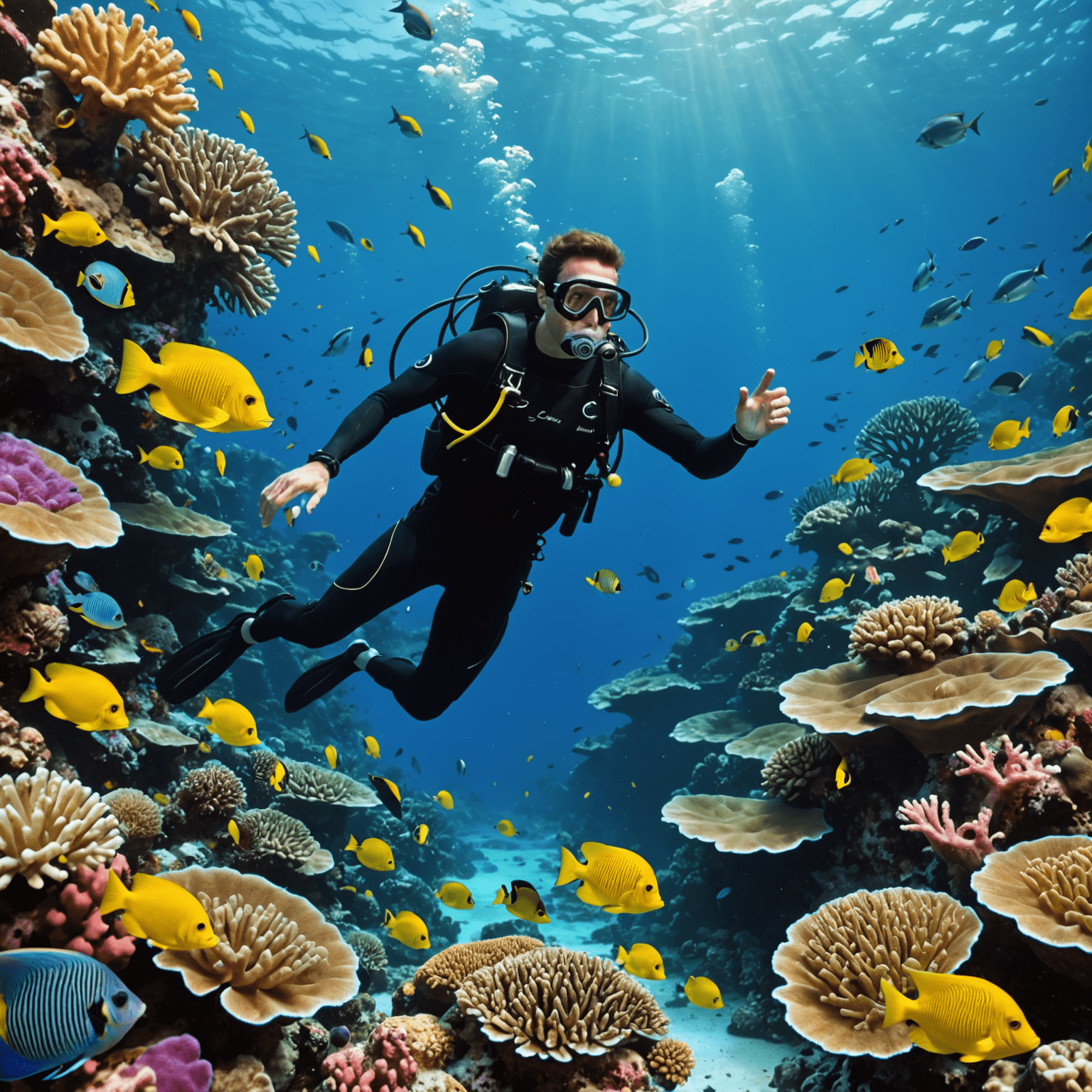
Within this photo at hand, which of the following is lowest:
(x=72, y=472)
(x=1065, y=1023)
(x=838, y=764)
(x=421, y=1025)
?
(x=421, y=1025)

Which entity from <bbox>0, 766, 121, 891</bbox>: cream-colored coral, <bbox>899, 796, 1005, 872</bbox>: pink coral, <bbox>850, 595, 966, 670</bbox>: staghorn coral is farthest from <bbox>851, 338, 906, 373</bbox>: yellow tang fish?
<bbox>0, 766, 121, 891</bbox>: cream-colored coral

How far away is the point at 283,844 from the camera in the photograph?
5406 mm

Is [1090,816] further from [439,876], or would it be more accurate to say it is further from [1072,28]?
[1072,28]

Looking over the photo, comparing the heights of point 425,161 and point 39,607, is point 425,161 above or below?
above

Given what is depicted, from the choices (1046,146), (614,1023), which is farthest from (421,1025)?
(1046,146)

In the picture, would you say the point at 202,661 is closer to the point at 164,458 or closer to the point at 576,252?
the point at 164,458

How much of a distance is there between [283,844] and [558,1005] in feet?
12.3

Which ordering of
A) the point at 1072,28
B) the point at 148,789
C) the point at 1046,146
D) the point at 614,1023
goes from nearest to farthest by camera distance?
the point at 614,1023 → the point at 148,789 → the point at 1072,28 → the point at 1046,146

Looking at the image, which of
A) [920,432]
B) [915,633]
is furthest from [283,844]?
[920,432]

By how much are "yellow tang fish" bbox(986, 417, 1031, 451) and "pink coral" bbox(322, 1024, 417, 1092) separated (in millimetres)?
7199

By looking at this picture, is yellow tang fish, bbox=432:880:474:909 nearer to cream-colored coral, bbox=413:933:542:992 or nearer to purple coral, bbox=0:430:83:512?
cream-colored coral, bbox=413:933:542:992

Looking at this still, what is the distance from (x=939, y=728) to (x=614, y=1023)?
8.73ft

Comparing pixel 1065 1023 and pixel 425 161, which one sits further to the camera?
pixel 425 161

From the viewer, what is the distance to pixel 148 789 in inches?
215
